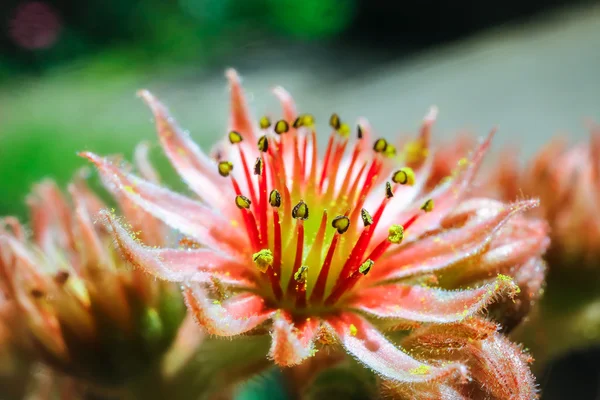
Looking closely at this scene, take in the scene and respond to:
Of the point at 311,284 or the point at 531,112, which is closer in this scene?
the point at 311,284

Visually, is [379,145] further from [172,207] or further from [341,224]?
[172,207]

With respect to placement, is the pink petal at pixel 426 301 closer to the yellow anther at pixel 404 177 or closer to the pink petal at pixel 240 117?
the yellow anther at pixel 404 177

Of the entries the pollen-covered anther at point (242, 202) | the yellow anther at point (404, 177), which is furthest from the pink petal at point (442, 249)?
the pollen-covered anther at point (242, 202)

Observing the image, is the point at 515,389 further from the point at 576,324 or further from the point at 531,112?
the point at 531,112

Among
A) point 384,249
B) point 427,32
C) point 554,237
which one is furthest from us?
point 427,32

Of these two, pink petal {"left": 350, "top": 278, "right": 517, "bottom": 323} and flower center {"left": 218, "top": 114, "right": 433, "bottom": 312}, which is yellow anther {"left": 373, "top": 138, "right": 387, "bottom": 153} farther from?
pink petal {"left": 350, "top": 278, "right": 517, "bottom": 323}

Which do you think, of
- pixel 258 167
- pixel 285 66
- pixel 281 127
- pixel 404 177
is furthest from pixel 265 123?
pixel 285 66

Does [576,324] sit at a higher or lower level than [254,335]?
lower

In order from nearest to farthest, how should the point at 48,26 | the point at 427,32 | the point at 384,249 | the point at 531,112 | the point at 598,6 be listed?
the point at 384,249, the point at 531,112, the point at 598,6, the point at 427,32, the point at 48,26

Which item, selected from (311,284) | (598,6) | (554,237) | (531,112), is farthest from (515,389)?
(598,6)
